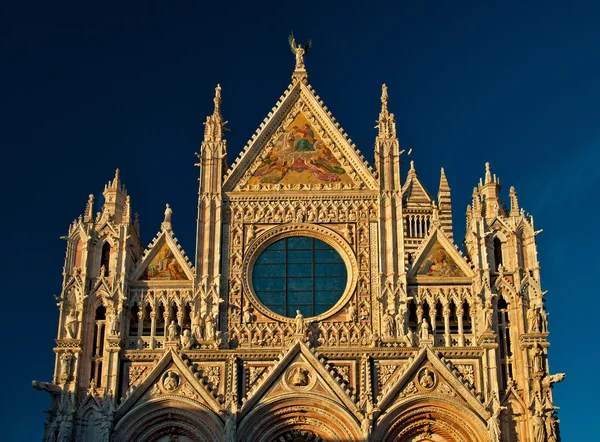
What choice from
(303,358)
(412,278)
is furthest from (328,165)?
(303,358)

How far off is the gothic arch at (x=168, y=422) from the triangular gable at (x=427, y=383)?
179 inches

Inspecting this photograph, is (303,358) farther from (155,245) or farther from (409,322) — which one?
(155,245)

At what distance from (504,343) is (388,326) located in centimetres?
325

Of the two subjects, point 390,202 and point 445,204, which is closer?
point 390,202

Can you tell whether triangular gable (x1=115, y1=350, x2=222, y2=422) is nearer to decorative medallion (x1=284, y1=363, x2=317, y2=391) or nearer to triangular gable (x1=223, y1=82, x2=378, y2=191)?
decorative medallion (x1=284, y1=363, x2=317, y2=391)

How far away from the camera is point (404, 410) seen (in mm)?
28984

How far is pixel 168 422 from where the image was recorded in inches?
1152

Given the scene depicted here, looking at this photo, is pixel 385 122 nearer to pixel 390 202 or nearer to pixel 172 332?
pixel 390 202

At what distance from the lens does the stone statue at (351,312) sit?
30867 mm

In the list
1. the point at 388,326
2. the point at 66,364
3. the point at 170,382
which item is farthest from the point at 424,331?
the point at 66,364

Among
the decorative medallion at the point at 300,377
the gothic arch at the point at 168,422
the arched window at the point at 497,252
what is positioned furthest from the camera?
the arched window at the point at 497,252

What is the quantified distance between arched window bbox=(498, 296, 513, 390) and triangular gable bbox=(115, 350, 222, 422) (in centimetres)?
775

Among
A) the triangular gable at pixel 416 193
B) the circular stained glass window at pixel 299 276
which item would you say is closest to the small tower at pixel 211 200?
the circular stained glass window at pixel 299 276

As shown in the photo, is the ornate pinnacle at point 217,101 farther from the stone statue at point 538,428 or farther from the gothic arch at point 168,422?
the stone statue at point 538,428
